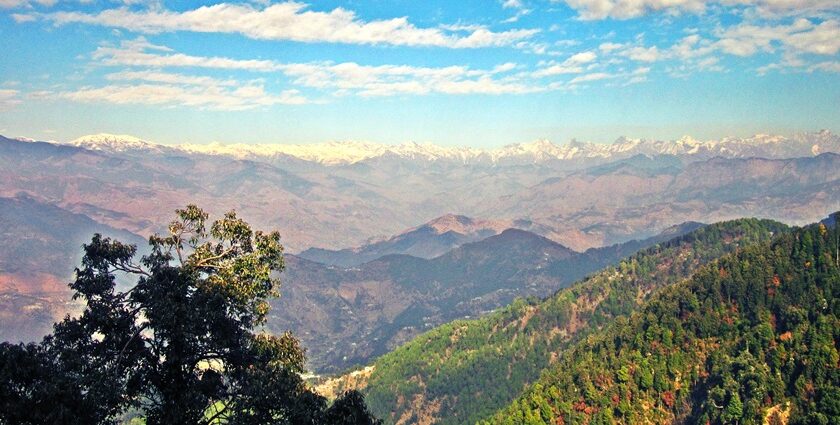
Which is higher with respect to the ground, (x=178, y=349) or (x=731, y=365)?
(x=178, y=349)

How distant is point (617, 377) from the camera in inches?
7047

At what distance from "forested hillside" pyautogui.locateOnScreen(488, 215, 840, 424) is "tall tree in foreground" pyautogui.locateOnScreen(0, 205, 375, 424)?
14366 centimetres

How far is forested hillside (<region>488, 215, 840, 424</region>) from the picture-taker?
148 meters

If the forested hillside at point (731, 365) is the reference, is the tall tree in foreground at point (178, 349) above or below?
above

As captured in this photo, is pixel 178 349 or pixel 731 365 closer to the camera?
pixel 178 349

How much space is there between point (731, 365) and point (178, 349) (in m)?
167

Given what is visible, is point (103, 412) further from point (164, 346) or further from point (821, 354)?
point (821, 354)

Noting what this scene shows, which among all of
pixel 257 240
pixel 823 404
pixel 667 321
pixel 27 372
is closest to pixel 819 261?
pixel 667 321

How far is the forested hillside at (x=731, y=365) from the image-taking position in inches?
5817

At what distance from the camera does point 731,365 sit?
165 meters

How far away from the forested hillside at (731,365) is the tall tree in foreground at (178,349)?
14366 centimetres

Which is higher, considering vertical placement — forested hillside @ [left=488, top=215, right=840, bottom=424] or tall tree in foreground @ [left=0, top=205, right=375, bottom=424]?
tall tree in foreground @ [left=0, top=205, right=375, bottom=424]

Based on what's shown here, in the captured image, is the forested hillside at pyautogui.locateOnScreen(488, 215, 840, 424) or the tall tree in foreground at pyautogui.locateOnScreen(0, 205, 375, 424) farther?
the forested hillside at pyautogui.locateOnScreen(488, 215, 840, 424)

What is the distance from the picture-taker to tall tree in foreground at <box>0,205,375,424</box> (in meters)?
34.6
